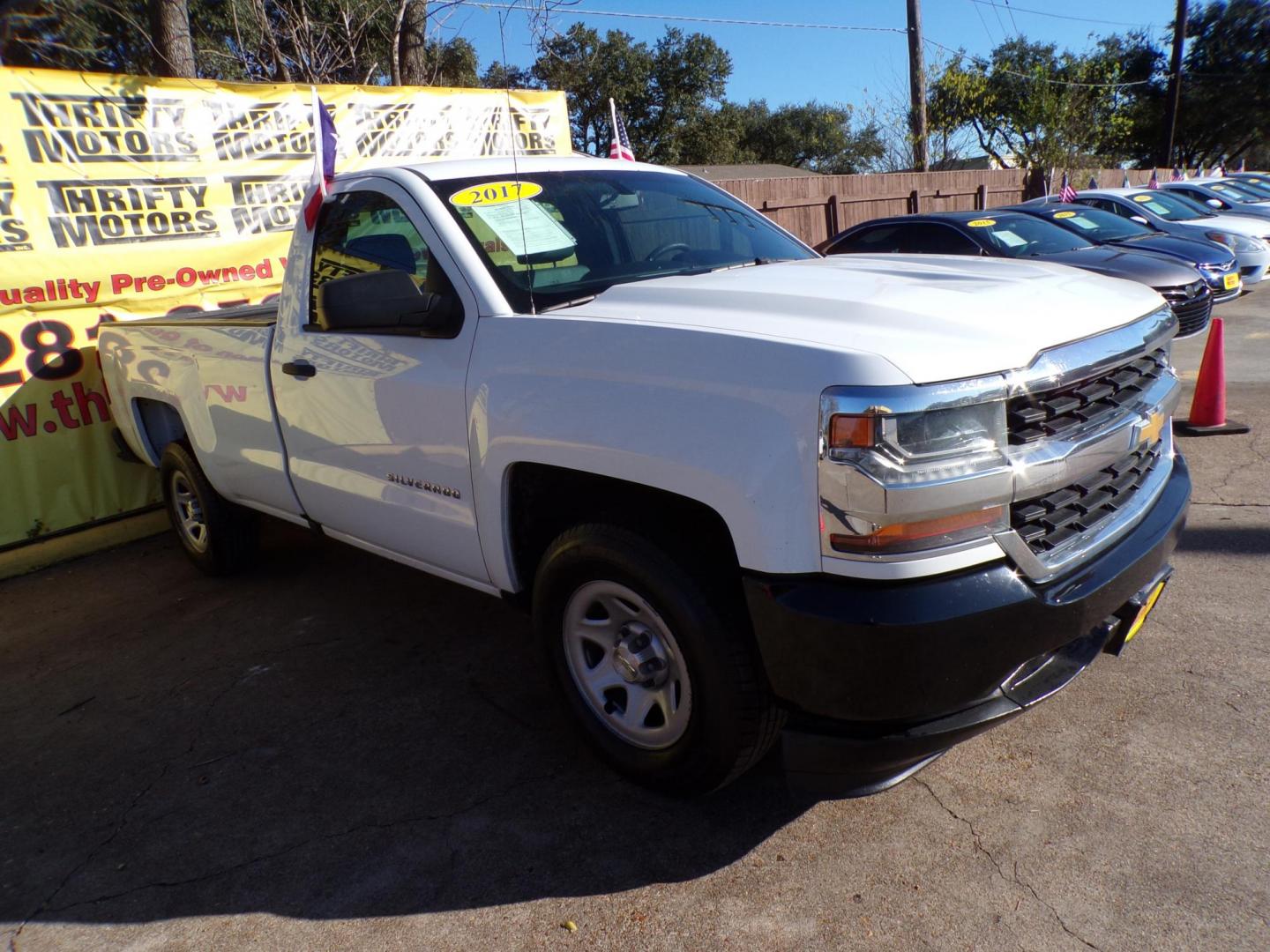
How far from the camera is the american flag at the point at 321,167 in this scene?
4.09 m

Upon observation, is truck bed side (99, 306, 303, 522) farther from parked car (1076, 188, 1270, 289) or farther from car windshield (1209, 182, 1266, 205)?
car windshield (1209, 182, 1266, 205)

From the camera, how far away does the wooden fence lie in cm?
1483

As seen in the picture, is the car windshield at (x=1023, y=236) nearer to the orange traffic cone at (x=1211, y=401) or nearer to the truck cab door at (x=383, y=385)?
→ the orange traffic cone at (x=1211, y=401)

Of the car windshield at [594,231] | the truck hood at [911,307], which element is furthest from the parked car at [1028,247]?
the truck hood at [911,307]

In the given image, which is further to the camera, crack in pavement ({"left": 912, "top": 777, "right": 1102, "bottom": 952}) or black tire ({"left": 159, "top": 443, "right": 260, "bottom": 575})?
black tire ({"left": 159, "top": 443, "right": 260, "bottom": 575})

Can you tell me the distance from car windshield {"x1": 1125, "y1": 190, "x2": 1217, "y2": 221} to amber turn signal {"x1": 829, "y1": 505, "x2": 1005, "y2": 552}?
1490cm

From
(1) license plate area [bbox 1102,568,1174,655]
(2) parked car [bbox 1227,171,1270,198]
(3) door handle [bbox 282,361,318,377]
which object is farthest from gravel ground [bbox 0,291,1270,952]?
(2) parked car [bbox 1227,171,1270,198]

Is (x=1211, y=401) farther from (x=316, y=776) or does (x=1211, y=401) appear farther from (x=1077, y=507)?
(x=316, y=776)

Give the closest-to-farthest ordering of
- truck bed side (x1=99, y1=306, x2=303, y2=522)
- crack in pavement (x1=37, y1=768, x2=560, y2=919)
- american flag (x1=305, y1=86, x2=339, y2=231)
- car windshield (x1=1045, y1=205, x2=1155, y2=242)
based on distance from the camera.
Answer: crack in pavement (x1=37, y1=768, x2=560, y2=919) → american flag (x1=305, y1=86, x2=339, y2=231) → truck bed side (x1=99, y1=306, x2=303, y2=522) → car windshield (x1=1045, y1=205, x2=1155, y2=242)

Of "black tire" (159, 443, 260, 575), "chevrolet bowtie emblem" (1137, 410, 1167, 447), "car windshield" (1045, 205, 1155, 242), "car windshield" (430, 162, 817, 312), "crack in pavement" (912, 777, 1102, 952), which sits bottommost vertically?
"crack in pavement" (912, 777, 1102, 952)

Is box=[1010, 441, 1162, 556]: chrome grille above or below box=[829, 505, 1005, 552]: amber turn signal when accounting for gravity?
below

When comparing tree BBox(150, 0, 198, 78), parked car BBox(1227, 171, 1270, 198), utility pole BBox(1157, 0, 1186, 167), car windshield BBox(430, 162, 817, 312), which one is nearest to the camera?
car windshield BBox(430, 162, 817, 312)

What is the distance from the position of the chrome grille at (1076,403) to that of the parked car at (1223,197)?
57.0 feet

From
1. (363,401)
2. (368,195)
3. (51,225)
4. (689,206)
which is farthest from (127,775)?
(51,225)
